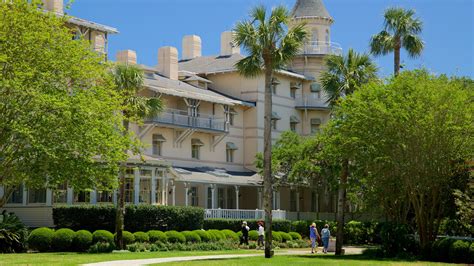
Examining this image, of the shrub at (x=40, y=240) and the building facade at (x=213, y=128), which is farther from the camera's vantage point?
the building facade at (x=213, y=128)

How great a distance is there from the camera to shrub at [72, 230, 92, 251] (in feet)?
128

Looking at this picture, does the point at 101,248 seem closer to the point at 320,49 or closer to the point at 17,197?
the point at 17,197

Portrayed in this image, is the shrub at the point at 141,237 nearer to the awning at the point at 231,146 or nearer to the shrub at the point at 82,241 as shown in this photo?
the shrub at the point at 82,241

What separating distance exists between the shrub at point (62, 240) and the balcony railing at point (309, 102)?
3573 cm

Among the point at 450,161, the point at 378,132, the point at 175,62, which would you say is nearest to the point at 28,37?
the point at 378,132

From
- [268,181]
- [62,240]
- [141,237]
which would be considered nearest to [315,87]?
[141,237]

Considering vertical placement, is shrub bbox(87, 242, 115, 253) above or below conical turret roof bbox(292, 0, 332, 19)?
below

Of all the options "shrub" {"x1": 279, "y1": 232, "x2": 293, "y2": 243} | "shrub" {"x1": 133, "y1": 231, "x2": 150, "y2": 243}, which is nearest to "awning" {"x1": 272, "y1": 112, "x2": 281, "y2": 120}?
"shrub" {"x1": 279, "y1": 232, "x2": 293, "y2": 243}

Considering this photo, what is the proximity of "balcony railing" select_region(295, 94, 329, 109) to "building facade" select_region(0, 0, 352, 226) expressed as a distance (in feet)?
0.30

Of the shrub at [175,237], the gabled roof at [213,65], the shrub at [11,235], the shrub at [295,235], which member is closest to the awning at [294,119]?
the gabled roof at [213,65]

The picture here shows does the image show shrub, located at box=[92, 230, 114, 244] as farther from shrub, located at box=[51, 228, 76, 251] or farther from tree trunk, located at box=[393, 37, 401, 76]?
tree trunk, located at box=[393, 37, 401, 76]

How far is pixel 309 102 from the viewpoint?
71688 millimetres

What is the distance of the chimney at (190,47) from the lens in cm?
7594

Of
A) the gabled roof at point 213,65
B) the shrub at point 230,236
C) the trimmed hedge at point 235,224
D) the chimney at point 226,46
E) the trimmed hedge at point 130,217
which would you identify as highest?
the chimney at point 226,46
